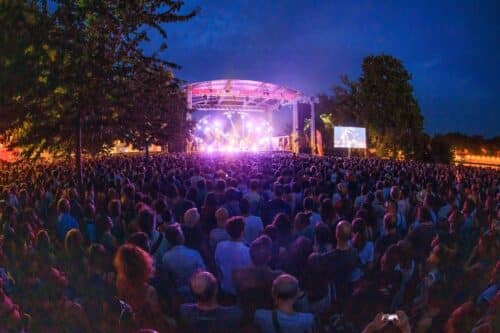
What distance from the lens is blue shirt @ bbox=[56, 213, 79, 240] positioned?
6766mm

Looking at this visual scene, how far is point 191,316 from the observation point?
11.9ft

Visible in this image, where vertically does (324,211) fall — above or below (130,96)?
below

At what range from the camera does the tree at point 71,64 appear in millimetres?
11078

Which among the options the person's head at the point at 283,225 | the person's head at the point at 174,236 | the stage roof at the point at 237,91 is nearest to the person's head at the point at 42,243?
the person's head at the point at 174,236

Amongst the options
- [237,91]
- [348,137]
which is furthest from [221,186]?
[237,91]

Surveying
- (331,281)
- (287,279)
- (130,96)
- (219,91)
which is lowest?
(331,281)

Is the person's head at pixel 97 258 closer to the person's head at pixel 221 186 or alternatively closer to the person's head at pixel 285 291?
the person's head at pixel 285 291

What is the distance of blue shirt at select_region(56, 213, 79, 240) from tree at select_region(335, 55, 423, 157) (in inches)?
1187

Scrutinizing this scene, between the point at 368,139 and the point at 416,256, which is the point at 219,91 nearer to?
the point at 368,139

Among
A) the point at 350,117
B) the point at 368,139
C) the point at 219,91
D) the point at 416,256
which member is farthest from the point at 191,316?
the point at 219,91

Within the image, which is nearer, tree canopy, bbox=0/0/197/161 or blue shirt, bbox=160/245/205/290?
blue shirt, bbox=160/245/205/290

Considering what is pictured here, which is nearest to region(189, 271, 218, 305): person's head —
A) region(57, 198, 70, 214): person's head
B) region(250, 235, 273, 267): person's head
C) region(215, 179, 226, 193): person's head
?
region(250, 235, 273, 267): person's head

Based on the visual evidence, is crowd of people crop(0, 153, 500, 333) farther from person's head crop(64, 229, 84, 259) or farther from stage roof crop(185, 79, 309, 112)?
stage roof crop(185, 79, 309, 112)

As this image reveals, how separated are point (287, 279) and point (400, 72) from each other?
116ft
